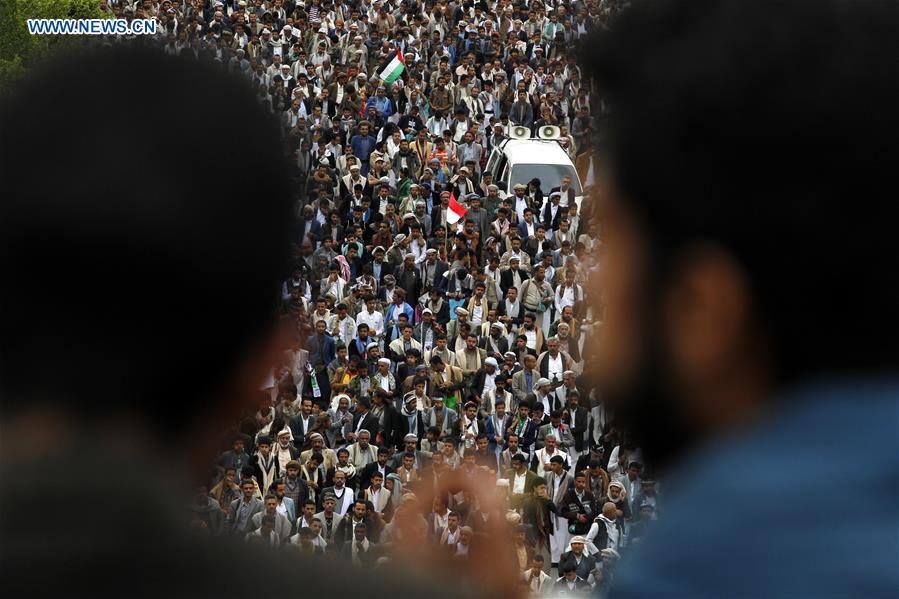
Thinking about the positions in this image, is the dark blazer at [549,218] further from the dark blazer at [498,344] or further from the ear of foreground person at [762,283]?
the ear of foreground person at [762,283]

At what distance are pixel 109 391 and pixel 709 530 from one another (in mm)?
571

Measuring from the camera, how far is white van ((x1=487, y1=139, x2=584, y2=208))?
973 inches

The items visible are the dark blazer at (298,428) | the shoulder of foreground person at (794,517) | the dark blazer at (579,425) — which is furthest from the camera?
the dark blazer at (579,425)

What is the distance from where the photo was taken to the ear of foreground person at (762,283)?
1250 mm

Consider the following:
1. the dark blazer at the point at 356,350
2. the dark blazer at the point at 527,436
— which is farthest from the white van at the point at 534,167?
the dark blazer at the point at 527,436

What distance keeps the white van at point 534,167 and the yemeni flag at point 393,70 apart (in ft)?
13.3

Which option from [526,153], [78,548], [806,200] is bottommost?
[78,548]

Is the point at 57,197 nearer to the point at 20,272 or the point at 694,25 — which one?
the point at 20,272

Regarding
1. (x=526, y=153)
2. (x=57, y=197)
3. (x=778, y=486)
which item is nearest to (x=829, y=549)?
(x=778, y=486)

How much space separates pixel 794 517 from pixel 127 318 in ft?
2.08

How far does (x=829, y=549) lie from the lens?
123cm

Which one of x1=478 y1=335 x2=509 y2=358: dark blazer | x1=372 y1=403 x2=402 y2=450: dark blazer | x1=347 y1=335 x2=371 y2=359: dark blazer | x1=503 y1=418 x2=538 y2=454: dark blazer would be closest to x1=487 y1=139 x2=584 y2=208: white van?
x1=478 y1=335 x2=509 y2=358: dark blazer

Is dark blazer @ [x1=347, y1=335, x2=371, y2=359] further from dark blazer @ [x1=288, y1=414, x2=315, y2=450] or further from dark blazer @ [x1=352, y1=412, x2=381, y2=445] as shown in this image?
dark blazer @ [x1=288, y1=414, x2=315, y2=450]

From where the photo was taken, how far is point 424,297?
68.8 feet
